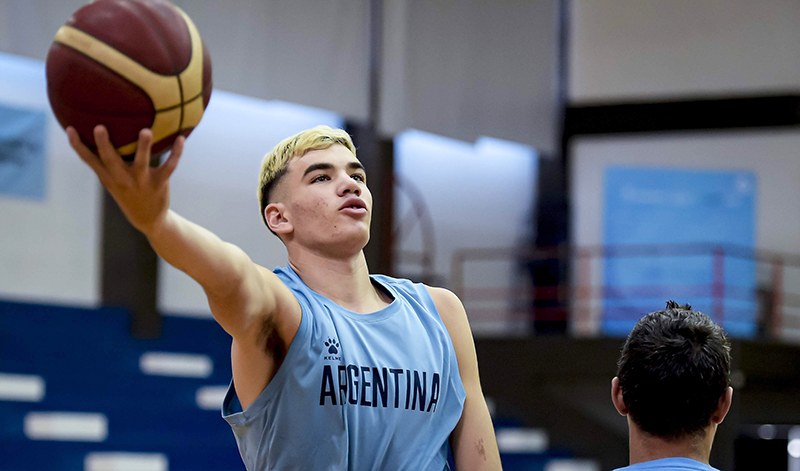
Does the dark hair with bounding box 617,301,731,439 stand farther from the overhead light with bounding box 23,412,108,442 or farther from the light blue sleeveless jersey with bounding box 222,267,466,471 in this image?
the overhead light with bounding box 23,412,108,442

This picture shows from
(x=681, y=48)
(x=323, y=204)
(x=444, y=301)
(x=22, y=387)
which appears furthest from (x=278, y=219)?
(x=681, y=48)

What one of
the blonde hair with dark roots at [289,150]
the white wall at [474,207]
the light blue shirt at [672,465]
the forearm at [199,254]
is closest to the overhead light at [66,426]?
the white wall at [474,207]

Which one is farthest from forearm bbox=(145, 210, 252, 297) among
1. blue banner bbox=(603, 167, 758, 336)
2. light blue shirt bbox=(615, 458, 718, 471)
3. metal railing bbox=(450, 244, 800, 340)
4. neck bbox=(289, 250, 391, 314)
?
blue banner bbox=(603, 167, 758, 336)

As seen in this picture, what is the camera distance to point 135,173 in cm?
144

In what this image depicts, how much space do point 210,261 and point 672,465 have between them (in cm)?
96

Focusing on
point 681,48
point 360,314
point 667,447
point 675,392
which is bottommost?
point 667,447

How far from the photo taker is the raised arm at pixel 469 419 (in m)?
2.23

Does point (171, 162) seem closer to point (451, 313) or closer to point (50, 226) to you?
point (451, 313)

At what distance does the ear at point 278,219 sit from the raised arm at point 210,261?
10.7 inches

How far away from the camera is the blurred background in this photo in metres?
7.21

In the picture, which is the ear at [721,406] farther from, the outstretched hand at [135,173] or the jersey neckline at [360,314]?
the outstretched hand at [135,173]

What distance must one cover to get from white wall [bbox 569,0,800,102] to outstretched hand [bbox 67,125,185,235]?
32.7 ft

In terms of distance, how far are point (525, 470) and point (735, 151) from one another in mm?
4949

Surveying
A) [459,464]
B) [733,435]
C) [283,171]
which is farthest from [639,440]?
[733,435]
